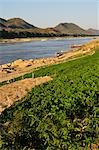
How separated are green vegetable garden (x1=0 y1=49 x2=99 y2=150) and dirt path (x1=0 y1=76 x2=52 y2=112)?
2158mm

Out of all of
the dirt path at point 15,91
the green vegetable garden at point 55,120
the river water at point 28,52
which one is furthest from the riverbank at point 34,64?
the green vegetable garden at point 55,120

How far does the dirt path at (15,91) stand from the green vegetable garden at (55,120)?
85.0 inches

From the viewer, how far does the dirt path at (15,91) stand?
20.8m

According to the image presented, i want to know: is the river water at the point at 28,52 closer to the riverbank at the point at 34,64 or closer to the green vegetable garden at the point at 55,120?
the riverbank at the point at 34,64

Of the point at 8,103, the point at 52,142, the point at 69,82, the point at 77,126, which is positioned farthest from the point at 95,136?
the point at 8,103

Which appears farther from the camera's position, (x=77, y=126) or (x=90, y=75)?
(x=90, y=75)

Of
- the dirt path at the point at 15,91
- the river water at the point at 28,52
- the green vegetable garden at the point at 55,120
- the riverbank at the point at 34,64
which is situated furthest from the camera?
the river water at the point at 28,52

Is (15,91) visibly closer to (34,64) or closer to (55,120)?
(55,120)

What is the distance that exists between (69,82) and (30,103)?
2.72 metres

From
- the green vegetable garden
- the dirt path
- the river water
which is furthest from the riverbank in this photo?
the green vegetable garden

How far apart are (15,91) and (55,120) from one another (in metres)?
6.47

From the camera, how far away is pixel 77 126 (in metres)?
15.9

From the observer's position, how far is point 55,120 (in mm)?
15734

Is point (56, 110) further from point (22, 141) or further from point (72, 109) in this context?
point (22, 141)
